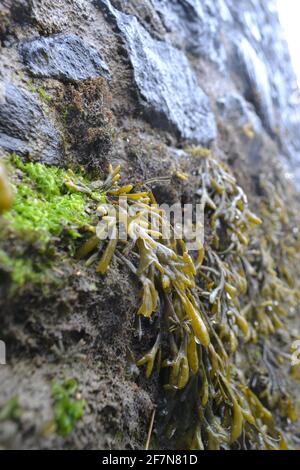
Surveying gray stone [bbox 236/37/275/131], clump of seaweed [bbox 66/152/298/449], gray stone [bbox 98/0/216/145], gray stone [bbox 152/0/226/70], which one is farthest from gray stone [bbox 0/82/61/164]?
gray stone [bbox 236/37/275/131]

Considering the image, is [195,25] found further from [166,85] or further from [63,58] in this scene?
[63,58]

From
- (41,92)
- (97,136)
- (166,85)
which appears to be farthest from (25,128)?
(166,85)

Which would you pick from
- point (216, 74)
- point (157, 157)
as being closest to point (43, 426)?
point (157, 157)

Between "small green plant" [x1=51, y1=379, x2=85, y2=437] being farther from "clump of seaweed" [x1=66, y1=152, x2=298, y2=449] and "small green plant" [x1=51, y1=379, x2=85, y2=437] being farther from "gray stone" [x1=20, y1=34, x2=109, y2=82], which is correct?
"gray stone" [x1=20, y1=34, x2=109, y2=82]

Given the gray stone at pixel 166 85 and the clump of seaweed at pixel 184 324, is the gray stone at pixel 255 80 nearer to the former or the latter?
the gray stone at pixel 166 85
